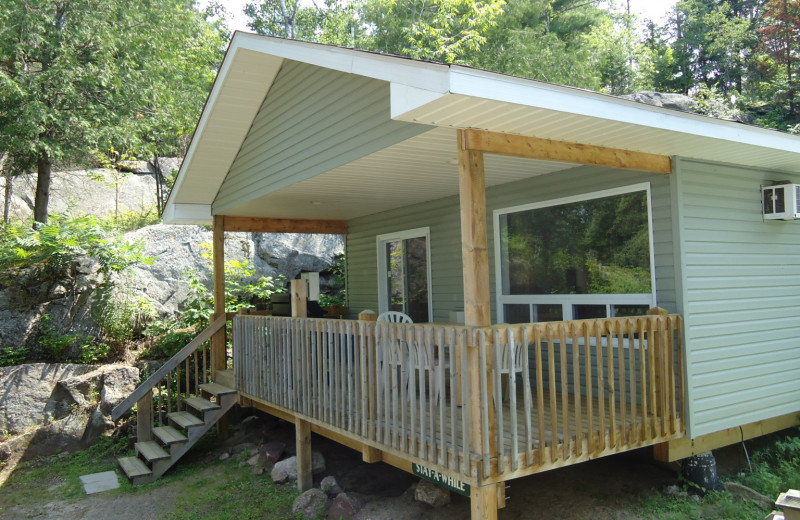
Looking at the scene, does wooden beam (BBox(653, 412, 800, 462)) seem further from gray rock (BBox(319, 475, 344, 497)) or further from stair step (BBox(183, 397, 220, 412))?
stair step (BBox(183, 397, 220, 412))

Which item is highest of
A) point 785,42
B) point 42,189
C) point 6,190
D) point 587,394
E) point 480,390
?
point 785,42

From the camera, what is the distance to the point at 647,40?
2873 centimetres

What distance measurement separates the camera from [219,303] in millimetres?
8727

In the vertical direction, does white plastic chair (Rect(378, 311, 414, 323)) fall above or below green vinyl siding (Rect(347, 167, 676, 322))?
below

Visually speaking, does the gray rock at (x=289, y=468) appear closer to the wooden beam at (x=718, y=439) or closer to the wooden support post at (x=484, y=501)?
the wooden support post at (x=484, y=501)

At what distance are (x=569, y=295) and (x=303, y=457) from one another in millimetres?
3424

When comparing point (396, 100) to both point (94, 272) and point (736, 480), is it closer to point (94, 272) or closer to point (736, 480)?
point (736, 480)

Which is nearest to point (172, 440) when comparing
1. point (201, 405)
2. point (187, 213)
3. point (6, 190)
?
point (201, 405)

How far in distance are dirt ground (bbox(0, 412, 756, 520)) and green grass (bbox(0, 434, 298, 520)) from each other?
0.15 m

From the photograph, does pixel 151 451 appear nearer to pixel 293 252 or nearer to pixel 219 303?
pixel 219 303

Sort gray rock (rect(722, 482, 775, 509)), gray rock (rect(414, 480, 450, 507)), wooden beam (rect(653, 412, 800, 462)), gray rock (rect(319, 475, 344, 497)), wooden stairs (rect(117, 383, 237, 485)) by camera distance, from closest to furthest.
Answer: gray rock (rect(722, 482, 775, 509)) → wooden beam (rect(653, 412, 800, 462)) → gray rock (rect(414, 480, 450, 507)) → gray rock (rect(319, 475, 344, 497)) → wooden stairs (rect(117, 383, 237, 485))

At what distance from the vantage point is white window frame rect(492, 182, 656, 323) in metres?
5.39

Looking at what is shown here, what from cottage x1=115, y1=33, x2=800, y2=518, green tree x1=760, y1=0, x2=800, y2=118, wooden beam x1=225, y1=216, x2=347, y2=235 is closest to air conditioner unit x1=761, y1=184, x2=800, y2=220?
cottage x1=115, y1=33, x2=800, y2=518

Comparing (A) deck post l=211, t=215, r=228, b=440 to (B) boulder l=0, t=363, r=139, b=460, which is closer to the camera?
(B) boulder l=0, t=363, r=139, b=460
